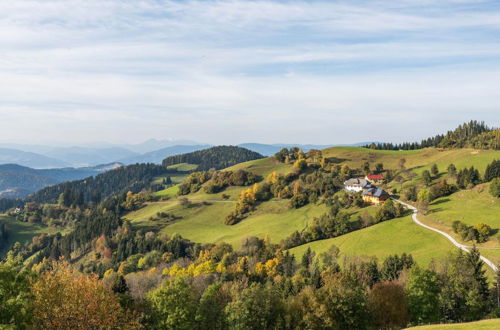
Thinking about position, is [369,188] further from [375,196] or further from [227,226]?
[227,226]

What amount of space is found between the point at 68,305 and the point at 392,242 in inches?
3484

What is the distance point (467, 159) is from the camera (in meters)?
162

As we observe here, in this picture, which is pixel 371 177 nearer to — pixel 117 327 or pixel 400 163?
pixel 400 163

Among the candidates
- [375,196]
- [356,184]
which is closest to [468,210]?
[375,196]

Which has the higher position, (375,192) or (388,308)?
(375,192)

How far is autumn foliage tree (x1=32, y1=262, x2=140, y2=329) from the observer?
32125 millimetres

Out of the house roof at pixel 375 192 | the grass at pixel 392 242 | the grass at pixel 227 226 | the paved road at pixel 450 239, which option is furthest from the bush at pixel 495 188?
the grass at pixel 227 226

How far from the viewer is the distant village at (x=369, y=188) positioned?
5556 inches

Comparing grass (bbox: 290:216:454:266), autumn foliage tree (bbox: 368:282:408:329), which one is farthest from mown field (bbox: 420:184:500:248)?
autumn foliage tree (bbox: 368:282:408:329)

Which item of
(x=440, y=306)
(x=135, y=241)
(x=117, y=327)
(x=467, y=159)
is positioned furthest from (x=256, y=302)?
(x=467, y=159)

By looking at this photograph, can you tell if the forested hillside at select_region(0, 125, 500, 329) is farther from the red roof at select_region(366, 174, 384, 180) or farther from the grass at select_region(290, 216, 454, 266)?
the red roof at select_region(366, 174, 384, 180)

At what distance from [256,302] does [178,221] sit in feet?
427

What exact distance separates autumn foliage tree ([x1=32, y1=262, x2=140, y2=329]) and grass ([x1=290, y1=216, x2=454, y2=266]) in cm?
7174

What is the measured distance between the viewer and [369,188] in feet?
514
